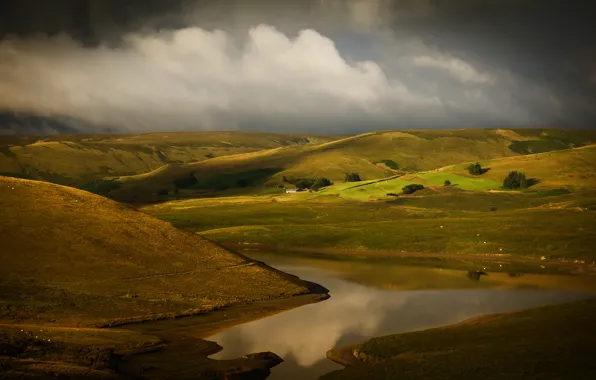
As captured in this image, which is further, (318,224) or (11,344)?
(318,224)

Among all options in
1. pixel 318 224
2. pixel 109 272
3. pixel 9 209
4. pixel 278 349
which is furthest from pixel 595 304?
pixel 318 224

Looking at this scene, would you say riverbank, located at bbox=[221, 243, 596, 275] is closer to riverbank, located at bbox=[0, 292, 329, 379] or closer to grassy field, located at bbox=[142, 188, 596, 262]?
grassy field, located at bbox=[142, 188, 596, 262]

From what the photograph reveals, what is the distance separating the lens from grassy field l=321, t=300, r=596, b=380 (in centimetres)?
4219

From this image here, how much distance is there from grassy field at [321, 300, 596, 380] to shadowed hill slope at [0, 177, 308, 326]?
24147 mm

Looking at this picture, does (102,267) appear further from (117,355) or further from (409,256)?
(409,256)

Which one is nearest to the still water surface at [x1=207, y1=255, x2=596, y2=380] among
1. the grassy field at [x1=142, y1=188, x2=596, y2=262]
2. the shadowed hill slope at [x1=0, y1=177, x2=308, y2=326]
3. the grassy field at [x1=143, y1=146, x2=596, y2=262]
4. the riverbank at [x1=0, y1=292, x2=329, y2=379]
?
the riverbank at [x1=0, y1=292, x2=329, y2=379]

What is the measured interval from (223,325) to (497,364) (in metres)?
28.0

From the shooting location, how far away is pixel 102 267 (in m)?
71.7

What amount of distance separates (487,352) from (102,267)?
46.9m

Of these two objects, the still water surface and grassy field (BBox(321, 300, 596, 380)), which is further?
the still water surface

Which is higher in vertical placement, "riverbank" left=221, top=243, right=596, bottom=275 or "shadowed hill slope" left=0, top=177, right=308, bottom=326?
"shadowed hill slope" left=0, top=177, right=308, bottom=326

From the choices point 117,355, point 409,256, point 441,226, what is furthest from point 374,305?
point 441,226

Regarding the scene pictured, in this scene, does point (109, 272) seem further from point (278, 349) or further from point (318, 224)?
point (318, 224)

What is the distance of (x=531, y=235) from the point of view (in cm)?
12825
